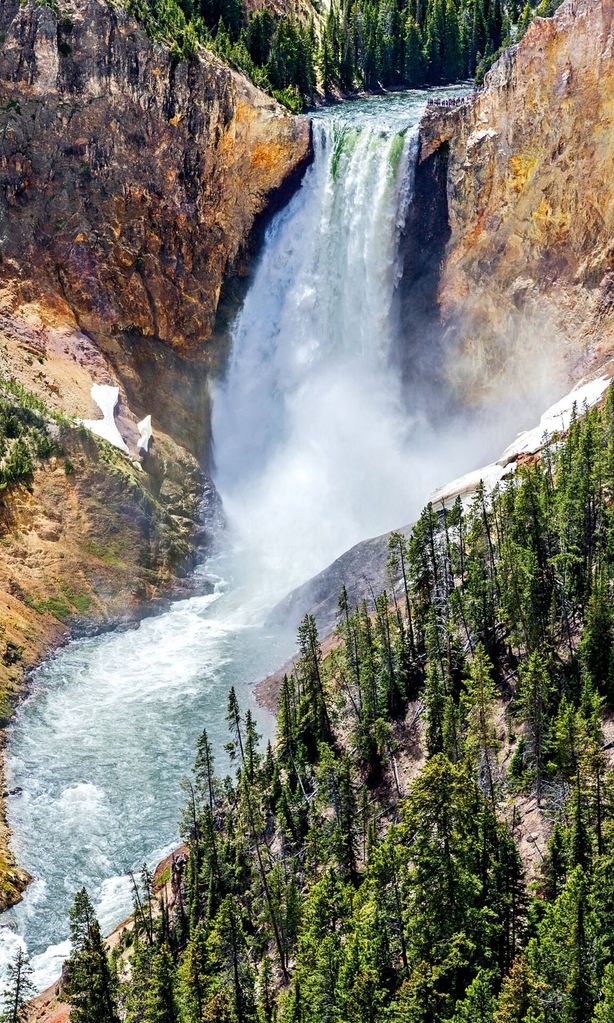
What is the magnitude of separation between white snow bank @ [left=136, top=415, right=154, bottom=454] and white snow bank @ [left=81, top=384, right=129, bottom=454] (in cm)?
189

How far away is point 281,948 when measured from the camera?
134 ft

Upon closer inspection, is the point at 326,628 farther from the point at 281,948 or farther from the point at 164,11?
the point at 164,11

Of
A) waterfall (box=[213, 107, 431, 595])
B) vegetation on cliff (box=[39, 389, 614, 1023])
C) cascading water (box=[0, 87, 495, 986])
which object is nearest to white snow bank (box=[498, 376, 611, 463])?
vegetation on cliff (box=[39, 389, 614, 1023])

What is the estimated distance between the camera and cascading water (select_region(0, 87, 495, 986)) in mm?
52844

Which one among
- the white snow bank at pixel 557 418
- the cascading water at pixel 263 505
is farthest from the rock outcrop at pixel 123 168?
the white snow bank at pixel 557 418

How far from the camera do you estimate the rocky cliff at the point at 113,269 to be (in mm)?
73312

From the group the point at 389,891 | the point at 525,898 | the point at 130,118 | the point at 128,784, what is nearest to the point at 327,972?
the point at 389,891

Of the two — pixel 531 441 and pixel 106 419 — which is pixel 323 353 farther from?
pixel 531 441

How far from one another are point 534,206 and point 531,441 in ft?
73.6

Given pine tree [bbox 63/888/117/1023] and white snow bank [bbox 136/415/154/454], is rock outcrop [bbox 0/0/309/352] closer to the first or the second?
white snow bank [bbox 136/415/154/454]

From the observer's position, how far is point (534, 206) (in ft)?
256

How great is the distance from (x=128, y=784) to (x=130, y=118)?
6089cm

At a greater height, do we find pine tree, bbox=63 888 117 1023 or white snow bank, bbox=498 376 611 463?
white snow bank, bbox=498 376 611 463

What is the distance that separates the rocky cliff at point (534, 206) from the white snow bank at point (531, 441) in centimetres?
453
